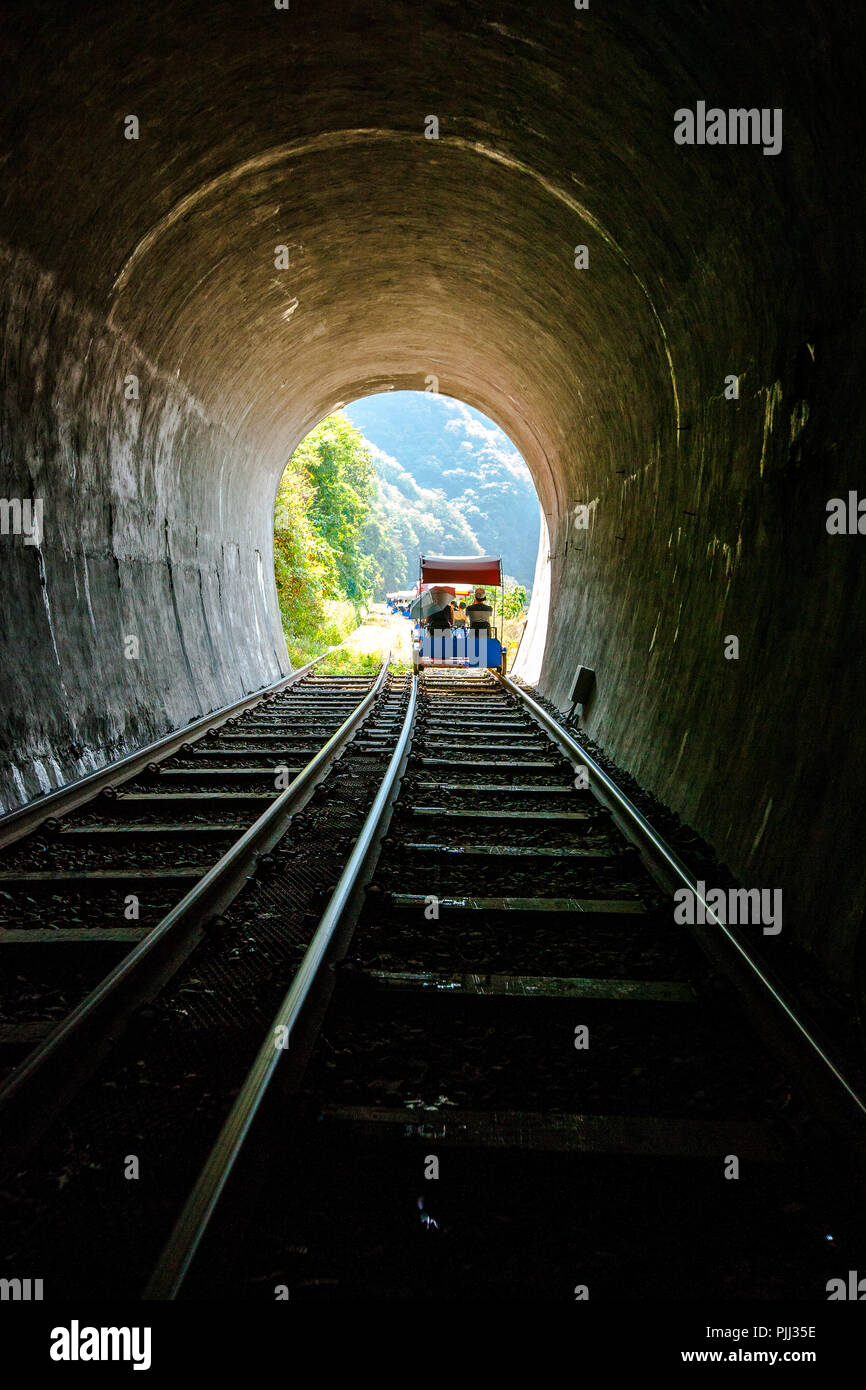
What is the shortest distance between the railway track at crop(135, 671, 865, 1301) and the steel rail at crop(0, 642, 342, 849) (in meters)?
2.33

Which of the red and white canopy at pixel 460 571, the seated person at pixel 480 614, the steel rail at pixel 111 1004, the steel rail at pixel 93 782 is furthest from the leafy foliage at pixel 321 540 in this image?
the steel rail at pixel 111 1004

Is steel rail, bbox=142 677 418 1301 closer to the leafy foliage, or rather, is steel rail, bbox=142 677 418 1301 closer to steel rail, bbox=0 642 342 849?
steel rail, bbox=0 642 342 849

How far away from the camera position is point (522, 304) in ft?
30.6

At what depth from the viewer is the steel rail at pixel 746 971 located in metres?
2.42

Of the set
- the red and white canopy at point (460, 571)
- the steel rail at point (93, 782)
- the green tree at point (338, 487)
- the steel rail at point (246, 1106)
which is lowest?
the steel rail at point (246, 1106)

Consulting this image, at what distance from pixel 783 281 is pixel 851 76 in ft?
4.23

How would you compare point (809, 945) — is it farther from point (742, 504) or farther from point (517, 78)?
point (517, 78)

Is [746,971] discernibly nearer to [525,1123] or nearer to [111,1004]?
[525,1123]

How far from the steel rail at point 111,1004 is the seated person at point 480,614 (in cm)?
1433

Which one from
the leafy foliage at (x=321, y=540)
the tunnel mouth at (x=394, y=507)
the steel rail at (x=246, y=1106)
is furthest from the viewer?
the tunnel mouth at (x=394, y=507)

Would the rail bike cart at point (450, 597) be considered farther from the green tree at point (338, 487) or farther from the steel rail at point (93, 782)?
the green tree at point (338, 487)

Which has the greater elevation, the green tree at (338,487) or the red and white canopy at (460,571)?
the green tree at (338,487)

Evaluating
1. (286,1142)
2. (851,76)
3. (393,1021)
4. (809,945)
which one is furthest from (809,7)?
(286,1142)
